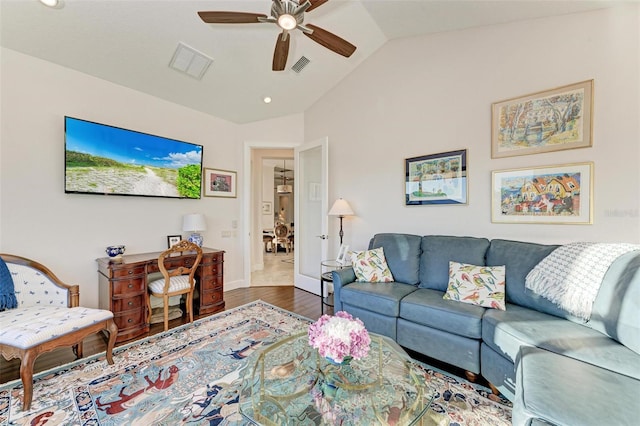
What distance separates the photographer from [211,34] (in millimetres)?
2617

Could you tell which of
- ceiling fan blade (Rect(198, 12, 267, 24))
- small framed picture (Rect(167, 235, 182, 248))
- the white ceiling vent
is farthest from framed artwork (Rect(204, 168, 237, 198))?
ceiling fan blade (Rect(198, 12, 267, 24))

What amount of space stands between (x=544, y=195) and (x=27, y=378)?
424 centimetres

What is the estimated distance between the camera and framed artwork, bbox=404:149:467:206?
285 cm

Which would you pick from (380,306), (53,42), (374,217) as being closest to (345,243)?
(374,217)

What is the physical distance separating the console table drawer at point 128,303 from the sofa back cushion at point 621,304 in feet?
12.8

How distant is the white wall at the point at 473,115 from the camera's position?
82.3 inches

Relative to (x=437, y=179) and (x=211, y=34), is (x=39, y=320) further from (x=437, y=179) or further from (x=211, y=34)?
(x=437, y=179)

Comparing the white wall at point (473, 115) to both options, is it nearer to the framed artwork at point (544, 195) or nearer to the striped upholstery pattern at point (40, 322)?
the framed artwork at point (544, 195)

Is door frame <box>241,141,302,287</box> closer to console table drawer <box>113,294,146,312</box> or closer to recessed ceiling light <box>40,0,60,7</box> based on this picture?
console table drawer <box>113,294,146,312</box>

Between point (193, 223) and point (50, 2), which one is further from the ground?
point (50, 2)

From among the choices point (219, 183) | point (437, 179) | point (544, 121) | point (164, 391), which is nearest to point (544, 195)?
point (544, 121)

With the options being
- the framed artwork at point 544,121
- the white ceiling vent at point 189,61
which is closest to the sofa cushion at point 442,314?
the framed artwork at point 544,121

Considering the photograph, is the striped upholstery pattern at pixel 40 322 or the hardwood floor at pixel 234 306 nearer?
the striped upholstery pattern at pixel 40 322

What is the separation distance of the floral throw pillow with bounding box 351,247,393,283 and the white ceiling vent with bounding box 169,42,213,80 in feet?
9.29
